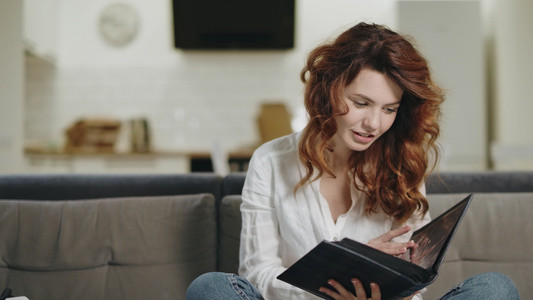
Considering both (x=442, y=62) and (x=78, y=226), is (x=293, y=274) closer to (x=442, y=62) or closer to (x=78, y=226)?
(x=78, y=226)

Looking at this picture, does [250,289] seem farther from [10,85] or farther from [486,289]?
[10,85]

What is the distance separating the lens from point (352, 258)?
38.2 inches

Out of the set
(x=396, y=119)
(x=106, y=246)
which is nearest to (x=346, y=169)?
(x=396, y=119)

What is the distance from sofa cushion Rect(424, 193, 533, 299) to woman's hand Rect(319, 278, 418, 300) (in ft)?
2.09

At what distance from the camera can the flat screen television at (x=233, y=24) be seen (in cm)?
511

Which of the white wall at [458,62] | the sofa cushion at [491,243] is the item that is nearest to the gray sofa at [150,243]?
the sofa cushion at [491,243]

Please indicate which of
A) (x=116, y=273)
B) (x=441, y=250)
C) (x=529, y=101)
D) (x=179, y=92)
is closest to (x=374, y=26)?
(x=441, y=250)

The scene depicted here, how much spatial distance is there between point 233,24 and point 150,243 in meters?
3.80

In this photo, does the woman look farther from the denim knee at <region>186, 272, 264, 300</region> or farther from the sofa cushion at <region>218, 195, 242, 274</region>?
the sofa cushion at <region>218, 195, 242, 274</region>

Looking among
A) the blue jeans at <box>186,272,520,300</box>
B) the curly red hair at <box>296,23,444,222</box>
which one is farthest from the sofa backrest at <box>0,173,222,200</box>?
the blue jeans at <box>186,272,520,300</box>

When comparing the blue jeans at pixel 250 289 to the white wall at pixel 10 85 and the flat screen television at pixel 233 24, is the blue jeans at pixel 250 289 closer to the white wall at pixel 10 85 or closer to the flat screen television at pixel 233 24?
the white wall at pixel 10 85

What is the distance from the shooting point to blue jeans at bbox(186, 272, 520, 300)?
1.15 meters

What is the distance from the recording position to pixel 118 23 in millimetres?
5266

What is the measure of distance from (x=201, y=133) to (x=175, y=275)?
3.66 m
